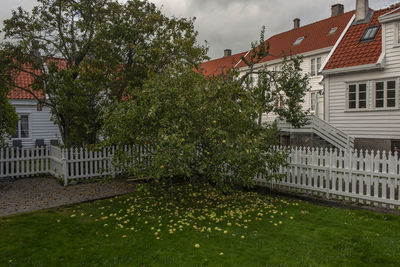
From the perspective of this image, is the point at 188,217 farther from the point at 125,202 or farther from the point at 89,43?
the point at 89,43

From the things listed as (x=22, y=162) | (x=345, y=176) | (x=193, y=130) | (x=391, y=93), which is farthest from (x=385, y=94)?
(x=22, y=162)

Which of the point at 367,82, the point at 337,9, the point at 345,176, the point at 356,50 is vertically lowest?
the point at 345,176

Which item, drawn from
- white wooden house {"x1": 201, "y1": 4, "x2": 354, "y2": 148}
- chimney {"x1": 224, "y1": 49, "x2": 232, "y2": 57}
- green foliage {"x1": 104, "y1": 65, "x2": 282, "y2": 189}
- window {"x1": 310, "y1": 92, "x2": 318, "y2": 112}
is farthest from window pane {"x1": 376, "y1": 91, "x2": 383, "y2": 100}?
chimney {"x1": 224, "y1": 49, "x2": 232, "y2": 57}

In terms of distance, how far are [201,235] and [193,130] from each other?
2.99 metres

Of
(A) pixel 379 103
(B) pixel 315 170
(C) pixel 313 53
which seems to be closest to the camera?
(B) pixel 315 170

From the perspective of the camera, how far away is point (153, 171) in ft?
26.1

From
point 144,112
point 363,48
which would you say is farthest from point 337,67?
point 144,112

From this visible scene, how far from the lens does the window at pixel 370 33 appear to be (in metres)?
16.7

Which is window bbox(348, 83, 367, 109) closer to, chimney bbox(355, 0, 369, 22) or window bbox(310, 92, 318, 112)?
chimney bbox(355, 0, 369, 22)

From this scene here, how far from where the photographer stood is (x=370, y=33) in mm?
16969

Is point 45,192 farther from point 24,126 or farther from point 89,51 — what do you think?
point 24,126

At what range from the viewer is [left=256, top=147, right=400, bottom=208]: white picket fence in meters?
7.66

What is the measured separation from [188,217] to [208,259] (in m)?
2.29

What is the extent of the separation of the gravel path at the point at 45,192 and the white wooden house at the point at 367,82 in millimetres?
12117
